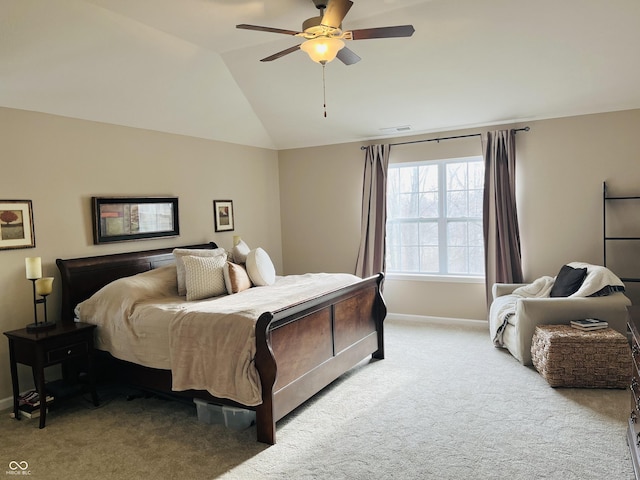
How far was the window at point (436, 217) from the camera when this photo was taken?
5.78 m

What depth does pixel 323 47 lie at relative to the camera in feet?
10.4

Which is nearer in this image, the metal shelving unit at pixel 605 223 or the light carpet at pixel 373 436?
the light carpet at pixel 373 436

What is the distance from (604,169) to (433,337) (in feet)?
8.44

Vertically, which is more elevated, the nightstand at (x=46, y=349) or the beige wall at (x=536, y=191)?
the beige wall at (x=536, y=191)

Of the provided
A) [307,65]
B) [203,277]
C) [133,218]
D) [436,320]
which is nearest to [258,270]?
[203,277]

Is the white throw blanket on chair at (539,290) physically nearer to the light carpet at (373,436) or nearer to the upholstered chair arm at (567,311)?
the upholstered chair arm at (567,311)

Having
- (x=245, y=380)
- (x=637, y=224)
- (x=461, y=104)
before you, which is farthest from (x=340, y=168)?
(x=245, y=380)

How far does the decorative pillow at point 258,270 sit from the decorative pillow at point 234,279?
0.35 ft

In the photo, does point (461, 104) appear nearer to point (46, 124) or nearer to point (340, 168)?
point (340, 168)

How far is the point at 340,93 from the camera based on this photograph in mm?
5227

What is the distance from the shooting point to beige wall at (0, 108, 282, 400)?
12.2 ft

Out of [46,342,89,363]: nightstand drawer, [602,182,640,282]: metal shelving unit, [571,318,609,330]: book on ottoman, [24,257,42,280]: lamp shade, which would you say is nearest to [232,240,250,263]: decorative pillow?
[46,342,89,363]: nightstand drawer

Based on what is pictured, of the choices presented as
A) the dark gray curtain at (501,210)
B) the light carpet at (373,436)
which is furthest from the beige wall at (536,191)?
the light carpet at (373,436)

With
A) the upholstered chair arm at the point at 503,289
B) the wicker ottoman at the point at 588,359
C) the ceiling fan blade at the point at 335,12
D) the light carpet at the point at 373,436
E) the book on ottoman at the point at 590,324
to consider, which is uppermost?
the ceiling fan blade at the point at 335,12
